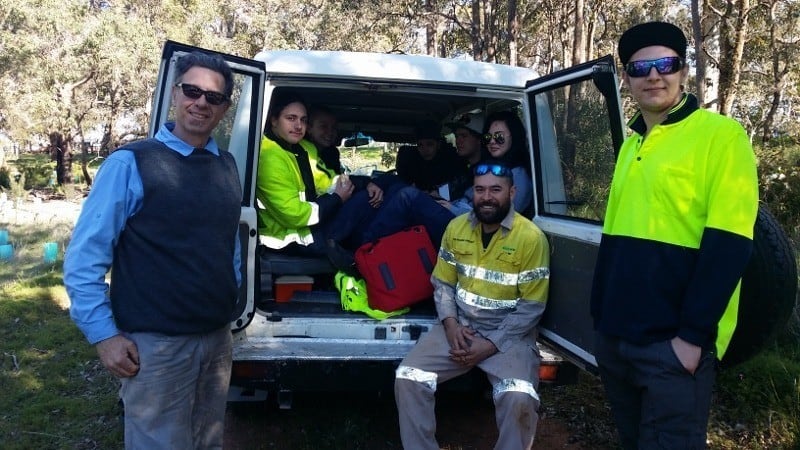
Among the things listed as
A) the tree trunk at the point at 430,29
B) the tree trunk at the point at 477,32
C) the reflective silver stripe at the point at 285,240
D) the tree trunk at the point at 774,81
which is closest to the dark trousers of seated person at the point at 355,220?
the reflective silver stripe at the point at 285,240

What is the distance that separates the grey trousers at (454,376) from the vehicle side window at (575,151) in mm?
824

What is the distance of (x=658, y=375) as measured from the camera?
2127 mm

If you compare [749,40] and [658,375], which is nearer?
[658,375]

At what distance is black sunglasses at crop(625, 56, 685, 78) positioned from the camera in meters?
2.15

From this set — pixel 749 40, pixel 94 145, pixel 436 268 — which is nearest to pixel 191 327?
pixel 436 268

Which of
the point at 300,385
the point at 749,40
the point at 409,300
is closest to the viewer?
the point at 300,385

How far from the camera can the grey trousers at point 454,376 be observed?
3051 millimetres

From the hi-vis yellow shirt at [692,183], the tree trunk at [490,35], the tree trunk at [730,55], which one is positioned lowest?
the hi-vis yellow shirt at [692,183]

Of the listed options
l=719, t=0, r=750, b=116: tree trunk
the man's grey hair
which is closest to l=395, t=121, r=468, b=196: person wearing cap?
the man's grey hair

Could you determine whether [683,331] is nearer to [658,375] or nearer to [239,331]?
[658,375]

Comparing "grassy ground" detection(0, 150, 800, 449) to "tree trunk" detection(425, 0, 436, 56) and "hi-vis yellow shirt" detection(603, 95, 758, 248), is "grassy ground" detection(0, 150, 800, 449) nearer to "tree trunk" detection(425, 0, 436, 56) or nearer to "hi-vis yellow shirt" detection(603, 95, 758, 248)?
"hi-vis yellow shirt" detection(603, 95, 758, 248)

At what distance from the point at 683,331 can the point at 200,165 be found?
1.75 m

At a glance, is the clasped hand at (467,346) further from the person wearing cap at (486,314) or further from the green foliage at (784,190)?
the green foliage at (784,190)

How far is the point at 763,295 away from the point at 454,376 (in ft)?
4.95
